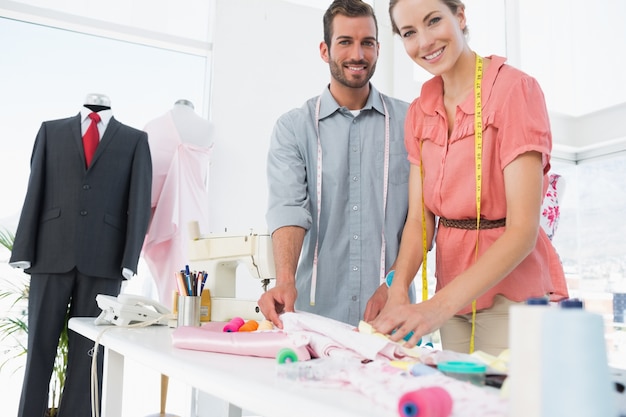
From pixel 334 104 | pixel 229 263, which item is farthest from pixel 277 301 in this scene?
pixel 334 104

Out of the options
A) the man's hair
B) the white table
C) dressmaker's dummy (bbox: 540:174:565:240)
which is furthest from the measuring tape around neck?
dressmaker's dummy (bbox: 540:174:565:240)

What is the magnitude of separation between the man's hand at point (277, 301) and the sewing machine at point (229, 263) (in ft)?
Answer: 0.54

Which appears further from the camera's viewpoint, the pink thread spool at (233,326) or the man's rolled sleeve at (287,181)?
the man's rolled sleeve at (287,181)

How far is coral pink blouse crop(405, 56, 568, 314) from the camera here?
1353 mm

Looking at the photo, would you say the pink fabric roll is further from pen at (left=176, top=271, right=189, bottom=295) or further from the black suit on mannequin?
the black suit on mannequin

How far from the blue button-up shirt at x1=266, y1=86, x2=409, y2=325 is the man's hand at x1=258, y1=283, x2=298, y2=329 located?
0.34 meters

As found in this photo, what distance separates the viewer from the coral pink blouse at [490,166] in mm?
1353

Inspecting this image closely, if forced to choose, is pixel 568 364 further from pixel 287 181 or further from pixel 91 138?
pixel 91 138

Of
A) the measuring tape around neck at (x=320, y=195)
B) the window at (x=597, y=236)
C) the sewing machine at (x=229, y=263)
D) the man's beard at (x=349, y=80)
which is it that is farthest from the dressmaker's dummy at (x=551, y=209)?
the window at (x=597, y=236)

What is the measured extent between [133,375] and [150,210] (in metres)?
1.27

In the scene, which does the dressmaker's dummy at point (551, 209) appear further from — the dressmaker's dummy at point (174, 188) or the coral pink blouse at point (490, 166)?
the dressmaker's dummy at point (174, 188)

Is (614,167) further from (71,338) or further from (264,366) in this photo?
(264,366)

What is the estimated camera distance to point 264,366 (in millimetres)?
993

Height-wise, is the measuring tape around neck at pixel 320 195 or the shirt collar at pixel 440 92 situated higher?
the shirt collar at pixel 440 92
